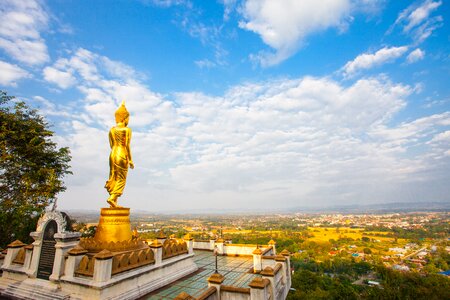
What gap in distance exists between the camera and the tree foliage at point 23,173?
703 inches

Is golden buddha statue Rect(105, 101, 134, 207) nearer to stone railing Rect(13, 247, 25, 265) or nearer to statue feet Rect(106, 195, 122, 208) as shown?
statue feet Rect(106, 195, 122, 208)

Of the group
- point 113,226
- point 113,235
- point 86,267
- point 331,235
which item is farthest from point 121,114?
point 331,235

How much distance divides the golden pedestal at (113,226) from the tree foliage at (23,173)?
A: 1041cm

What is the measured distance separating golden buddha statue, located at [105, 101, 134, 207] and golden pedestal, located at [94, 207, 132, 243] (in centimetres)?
85

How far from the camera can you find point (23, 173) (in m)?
19.1

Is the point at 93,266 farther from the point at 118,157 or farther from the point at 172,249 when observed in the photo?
the point at 118,157

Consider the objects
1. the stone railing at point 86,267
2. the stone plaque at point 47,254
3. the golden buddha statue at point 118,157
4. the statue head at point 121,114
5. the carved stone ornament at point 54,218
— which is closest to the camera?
the stone railing at point 86,267

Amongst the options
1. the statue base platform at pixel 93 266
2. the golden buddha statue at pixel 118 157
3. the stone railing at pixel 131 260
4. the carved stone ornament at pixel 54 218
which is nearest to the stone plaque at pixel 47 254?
the statue base platform at pixel 93 266

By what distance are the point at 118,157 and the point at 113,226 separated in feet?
11.2

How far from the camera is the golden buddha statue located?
12516 millimetres

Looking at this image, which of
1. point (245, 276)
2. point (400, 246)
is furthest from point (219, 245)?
point (400, 246)

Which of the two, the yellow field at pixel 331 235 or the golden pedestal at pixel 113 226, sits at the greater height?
the golden pedestal at pixel 113 226

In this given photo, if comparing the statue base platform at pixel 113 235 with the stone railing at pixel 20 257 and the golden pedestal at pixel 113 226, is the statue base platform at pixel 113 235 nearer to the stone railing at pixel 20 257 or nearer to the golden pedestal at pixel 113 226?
the golden pedestal at pixel 113 226

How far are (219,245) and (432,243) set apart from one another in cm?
13578
